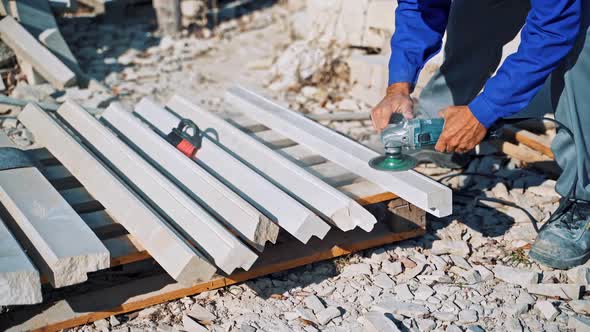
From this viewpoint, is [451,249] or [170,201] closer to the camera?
[170,201]

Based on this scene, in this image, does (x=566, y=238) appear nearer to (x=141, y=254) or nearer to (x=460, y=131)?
(x=460, y=131)

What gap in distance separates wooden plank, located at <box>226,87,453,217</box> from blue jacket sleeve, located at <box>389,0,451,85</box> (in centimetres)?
43

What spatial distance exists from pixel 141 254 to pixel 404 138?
1241 mm

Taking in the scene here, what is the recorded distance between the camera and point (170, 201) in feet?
9.64

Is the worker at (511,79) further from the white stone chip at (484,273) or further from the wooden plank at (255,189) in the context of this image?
the wooden plank at (255,189)

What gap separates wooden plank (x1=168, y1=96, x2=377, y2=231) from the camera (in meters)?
2.85

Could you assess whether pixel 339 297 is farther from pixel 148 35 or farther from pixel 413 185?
pixel 148 35

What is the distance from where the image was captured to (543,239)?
325 centimetres

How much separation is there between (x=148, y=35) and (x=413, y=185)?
15.5 feet

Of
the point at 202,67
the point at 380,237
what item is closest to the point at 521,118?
the point at 380,237

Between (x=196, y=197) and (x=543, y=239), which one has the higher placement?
(x=196, y=197)

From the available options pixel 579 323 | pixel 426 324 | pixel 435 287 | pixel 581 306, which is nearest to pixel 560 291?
pixel 581 306

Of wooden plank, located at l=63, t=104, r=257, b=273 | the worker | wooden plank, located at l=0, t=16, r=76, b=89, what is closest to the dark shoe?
the worker

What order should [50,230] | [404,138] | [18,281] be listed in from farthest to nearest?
[404,138] < [50,230] < [18,281]
